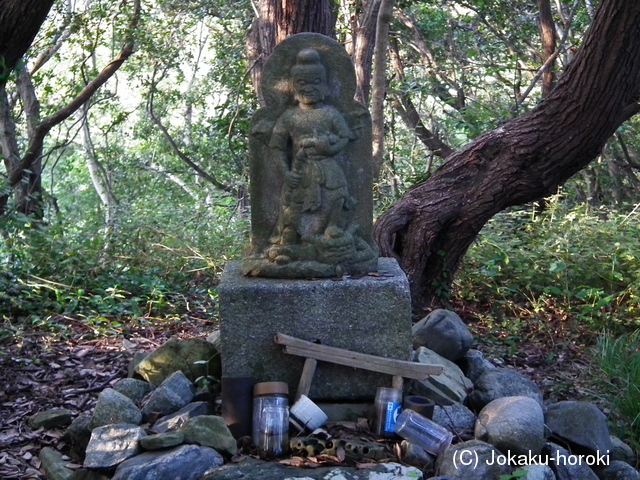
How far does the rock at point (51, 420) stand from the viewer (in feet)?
14.0

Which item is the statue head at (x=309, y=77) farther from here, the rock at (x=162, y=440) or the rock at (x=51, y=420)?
the rock at (x=51, y=420)

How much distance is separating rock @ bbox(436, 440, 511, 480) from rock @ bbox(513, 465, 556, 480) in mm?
91

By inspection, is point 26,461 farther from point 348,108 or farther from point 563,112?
point 563,112

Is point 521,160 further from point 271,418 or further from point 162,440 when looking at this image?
point 162,440

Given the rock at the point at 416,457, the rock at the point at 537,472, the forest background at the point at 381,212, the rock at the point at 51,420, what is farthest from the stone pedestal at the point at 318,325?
the forest background at the point at 381,212

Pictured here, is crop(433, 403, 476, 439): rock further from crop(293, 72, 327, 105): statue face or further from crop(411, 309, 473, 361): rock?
crop(293, 72, 327, 105): statue face

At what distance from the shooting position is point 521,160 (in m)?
6.06

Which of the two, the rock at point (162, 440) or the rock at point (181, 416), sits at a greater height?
the rock at point (181, 416)

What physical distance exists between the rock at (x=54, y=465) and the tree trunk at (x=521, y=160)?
3192 millimetres

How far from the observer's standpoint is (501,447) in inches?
144

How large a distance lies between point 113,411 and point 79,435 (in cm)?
27

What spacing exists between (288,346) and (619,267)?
384 centimetres

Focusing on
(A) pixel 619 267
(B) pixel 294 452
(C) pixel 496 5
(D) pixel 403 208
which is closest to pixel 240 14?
A: (C) pixel 496 5

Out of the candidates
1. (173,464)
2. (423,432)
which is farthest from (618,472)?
(173,464)
